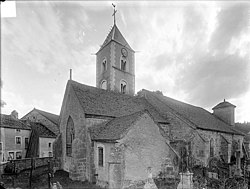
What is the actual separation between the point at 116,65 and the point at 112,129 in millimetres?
11624

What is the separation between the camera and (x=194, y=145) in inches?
643

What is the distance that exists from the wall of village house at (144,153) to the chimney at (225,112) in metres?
18.1

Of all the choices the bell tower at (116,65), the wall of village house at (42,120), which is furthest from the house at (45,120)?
the bell tower at (116,65)

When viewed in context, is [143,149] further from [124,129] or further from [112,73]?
[112,73]

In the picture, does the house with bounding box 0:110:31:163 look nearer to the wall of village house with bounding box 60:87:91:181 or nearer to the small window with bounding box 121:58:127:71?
the wall of village house with bounding box 60:87:91:181

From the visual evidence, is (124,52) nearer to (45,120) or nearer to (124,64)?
(124,64)

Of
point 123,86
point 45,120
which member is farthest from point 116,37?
point 45,120

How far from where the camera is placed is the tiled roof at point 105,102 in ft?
48.1

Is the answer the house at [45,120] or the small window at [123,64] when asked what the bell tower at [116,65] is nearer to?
the small window at [123,64]

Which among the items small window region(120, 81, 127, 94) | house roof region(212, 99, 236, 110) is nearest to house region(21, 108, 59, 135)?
small window region(120, 81, 127, 94)

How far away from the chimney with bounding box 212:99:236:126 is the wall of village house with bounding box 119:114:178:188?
18069 millimetres

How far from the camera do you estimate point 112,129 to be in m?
12.6

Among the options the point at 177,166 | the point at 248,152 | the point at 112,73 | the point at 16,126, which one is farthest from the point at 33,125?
the point at 248,152

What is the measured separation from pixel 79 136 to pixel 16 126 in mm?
10187
